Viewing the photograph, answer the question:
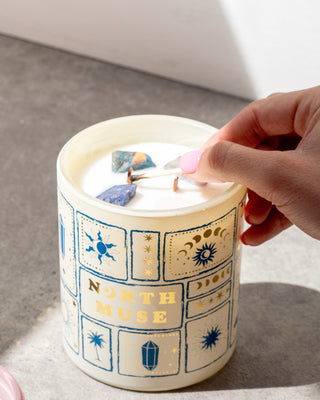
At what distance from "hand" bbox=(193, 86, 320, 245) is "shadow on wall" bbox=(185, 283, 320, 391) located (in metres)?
0.25

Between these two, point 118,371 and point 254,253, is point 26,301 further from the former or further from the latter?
point 254,253

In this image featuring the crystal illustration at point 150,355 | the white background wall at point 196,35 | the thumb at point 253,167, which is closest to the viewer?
the thumb at point 253,167

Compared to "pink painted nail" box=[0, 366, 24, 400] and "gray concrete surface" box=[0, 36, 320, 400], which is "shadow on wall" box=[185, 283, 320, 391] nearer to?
"gray concrete surface" box=[0, 36, 320, 400]

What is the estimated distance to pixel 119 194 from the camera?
85 cm

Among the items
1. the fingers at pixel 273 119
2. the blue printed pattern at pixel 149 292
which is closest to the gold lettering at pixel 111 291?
the blue printed pattern at pixel 149 292

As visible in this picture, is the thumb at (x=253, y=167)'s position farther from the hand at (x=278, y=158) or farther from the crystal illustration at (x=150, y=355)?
the crystal illustration at (x=150, y=355)

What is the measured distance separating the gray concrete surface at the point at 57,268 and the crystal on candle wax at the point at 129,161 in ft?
0.93

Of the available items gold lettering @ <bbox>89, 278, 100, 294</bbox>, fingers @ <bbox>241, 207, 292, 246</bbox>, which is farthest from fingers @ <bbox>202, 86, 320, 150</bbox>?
gold lettering @ <bbox>89, 278, 100, 294</bbox>

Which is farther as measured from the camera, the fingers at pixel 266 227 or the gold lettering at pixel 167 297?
the fingers at pixel 266 227

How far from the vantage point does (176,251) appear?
830 mm

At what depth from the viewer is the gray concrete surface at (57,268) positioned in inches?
38.4

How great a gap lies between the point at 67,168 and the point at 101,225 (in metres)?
0.11

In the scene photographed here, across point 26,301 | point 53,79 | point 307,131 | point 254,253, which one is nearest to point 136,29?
point 53,79

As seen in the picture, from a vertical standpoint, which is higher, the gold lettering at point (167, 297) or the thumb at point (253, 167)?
the thumb at point (253, 167)
